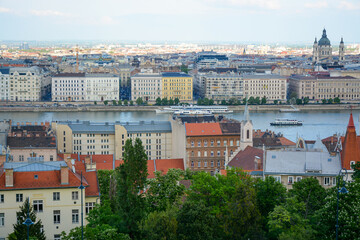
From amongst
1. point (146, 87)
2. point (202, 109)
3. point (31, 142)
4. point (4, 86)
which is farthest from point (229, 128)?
point (4, 86)

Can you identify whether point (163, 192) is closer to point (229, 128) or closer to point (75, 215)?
point (75, 215)

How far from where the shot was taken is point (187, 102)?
49562 millimetres

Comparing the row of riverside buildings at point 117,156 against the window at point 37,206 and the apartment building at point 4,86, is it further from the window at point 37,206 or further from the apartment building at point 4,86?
the apartment building at point 4,86

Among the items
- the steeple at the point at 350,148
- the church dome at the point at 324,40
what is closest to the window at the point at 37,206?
the steeple at the point at 350,148

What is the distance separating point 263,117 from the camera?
1645 inches

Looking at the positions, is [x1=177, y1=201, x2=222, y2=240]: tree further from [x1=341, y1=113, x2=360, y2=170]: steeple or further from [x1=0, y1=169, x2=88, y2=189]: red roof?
[x1=341, y1=113, x2=360, y2=170]: steeple

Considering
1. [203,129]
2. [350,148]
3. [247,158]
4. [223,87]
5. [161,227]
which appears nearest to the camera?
[161,227]

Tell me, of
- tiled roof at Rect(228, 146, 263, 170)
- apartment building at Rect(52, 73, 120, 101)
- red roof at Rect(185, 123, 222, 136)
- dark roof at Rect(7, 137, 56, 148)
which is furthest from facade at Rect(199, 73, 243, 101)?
tiled roof at Rect(228, 146, 263, 170)

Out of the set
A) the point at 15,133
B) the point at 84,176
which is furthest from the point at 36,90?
the point at 84,176

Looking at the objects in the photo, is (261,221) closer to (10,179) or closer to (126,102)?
(10,179)

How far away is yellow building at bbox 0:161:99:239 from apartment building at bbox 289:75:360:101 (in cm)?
4325

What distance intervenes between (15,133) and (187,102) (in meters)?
29.4

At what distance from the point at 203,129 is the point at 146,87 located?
30492 mm

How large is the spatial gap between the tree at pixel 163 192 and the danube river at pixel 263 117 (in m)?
20.2
